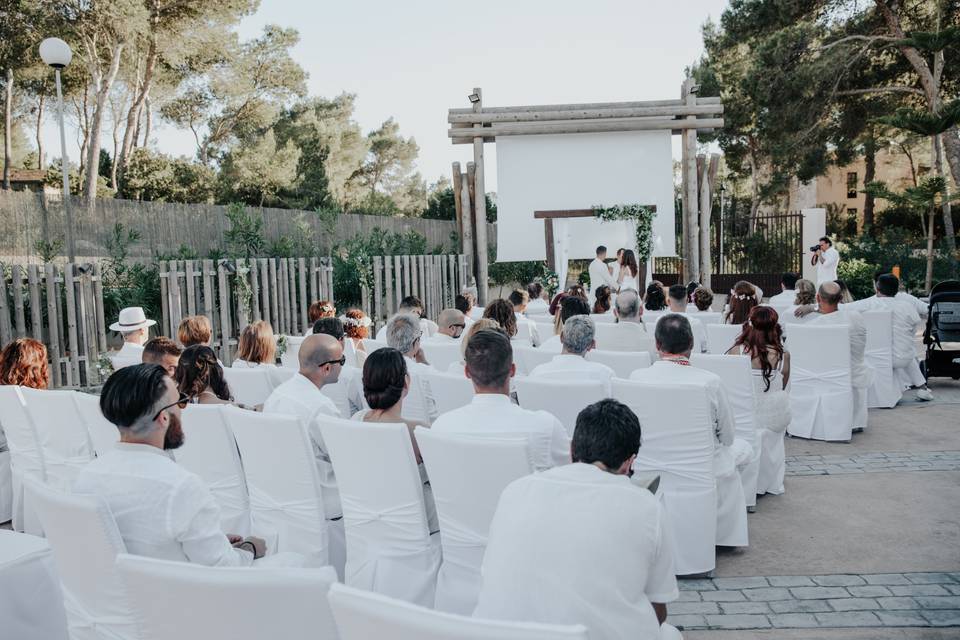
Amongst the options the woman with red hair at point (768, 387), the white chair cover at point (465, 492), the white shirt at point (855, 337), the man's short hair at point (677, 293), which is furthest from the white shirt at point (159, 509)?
the white shirt at point (855, 337)

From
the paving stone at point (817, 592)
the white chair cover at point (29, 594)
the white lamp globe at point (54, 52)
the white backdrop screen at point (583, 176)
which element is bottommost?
the paving stone at point (817, 592)

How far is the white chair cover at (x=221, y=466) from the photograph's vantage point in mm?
3977

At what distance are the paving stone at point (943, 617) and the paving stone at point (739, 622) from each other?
73 centimetres

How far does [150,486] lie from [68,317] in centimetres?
723

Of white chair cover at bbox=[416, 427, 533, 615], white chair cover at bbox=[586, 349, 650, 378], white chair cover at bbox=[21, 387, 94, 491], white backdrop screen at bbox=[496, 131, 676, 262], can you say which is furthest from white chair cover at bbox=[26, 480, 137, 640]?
white backdrop screen at bbox=[496, 131, 676, 262]

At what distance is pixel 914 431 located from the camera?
7.32 metres

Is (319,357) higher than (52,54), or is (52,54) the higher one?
(52,54)

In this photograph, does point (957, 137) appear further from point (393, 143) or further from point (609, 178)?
point (393, 143)

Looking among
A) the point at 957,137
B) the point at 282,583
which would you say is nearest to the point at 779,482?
the point at 282,583

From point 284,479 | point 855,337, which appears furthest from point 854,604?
point 855,337

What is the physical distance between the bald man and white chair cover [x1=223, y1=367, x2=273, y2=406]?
45.0 inches

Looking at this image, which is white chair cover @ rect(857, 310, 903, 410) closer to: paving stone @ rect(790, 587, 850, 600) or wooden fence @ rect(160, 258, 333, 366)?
paving stone @ rect(790, 587, 850, 600)

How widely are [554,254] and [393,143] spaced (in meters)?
32.2

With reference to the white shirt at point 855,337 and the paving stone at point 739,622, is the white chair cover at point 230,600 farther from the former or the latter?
the white shirt at point 855,337
